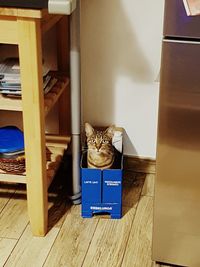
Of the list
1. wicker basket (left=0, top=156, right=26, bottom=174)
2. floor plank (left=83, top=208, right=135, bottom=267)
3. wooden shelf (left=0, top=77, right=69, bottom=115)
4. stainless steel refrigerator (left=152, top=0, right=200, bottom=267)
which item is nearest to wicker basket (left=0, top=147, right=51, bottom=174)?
wicker basket (left=0, top=156, right=26, bottom=174)

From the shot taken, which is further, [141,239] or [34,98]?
[141,239]

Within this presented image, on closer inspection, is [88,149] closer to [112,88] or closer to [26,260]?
[112,88]

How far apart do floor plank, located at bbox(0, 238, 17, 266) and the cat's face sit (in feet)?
1.37

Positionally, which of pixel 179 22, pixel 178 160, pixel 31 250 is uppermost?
pixel 179 22

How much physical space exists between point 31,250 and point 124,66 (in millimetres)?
765

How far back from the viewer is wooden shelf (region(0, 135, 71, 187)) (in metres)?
1.73

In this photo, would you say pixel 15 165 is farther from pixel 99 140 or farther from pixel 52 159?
pixel 99 140

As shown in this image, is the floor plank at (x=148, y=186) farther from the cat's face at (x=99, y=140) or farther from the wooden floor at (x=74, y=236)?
the cat's face at (x=99, y=140)

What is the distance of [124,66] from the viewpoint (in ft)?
6.50

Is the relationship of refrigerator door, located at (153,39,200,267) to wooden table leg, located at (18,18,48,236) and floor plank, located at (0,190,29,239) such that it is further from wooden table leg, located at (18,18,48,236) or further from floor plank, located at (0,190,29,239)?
floor plank, located at (0,190,29,239)

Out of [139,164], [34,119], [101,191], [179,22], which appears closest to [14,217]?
[101,191]

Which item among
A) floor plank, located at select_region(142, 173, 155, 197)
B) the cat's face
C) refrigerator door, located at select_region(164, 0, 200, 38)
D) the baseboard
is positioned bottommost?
floor plank, located at select_region(142, 173, 155, 197)

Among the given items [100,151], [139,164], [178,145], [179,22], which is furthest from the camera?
[139,164]

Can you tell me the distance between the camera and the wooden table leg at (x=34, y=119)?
1.47m
